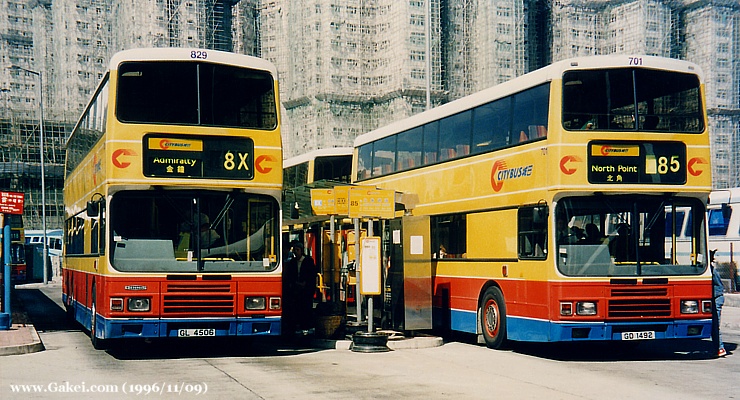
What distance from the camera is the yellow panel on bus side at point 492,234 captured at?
14789 millimetres

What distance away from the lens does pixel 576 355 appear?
48.4ft

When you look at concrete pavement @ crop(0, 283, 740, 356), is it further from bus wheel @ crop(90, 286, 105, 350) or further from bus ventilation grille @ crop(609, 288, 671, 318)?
bus ventilation grille @ crop(609, 288, 671, 318)

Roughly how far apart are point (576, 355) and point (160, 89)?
24.0ft

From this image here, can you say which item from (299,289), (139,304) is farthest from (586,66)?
(139,304)

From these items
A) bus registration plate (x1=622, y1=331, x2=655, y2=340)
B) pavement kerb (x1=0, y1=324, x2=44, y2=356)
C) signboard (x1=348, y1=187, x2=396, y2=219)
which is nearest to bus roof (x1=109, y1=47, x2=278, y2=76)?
signboard (x1=348, y1=187, x2=396, y2=219)

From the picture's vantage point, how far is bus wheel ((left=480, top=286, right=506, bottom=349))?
15.1 meters

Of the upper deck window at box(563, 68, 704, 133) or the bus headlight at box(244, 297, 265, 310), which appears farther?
the bus headlight at box(244, 297, 265, 310)

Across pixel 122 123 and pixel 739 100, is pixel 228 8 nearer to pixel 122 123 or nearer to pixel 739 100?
pixel 739 100

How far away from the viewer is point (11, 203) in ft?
60.2

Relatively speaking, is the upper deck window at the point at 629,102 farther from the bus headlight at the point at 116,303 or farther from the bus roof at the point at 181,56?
the bus headlight at the point at 116,303

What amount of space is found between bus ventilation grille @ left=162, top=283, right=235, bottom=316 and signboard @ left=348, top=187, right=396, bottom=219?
2759 mm

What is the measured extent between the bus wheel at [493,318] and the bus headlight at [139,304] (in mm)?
5421

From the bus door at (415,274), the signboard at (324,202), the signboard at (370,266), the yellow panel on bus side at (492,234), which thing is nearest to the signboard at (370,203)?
the signboard at (324,202)

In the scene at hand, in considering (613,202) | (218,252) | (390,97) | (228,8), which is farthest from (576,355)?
(228,8)
